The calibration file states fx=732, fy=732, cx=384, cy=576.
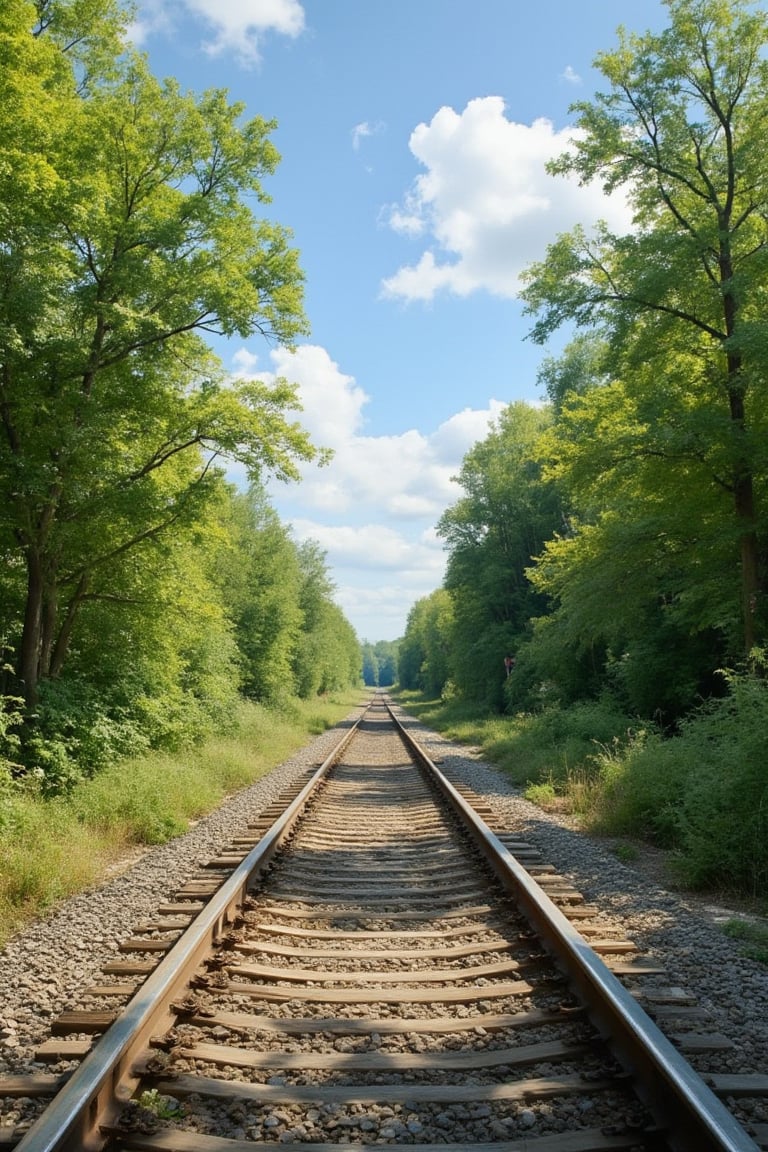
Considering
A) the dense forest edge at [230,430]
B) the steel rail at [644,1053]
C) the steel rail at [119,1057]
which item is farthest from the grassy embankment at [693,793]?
the steel rail at [119,1057]

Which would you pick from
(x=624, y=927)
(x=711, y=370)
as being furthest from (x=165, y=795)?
(x=711, y=370)

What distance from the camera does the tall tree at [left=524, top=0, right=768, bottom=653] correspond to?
1262 centimetres

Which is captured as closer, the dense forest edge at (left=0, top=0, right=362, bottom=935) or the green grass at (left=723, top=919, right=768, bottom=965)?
the green grass at (left=723, top=919, right=768, bottom=965)

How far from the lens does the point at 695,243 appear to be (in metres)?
12.8

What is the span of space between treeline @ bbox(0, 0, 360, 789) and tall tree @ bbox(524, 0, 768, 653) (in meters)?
6.14

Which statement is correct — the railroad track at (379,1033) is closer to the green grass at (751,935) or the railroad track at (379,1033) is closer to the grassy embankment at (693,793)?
the green grass at (751,935)

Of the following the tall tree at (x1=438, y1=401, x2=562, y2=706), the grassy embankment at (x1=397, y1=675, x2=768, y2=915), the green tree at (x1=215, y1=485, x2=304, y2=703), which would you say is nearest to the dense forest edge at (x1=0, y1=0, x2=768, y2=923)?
the grassy embankment at (x1=397, y1=675, x2=768, y2=915)

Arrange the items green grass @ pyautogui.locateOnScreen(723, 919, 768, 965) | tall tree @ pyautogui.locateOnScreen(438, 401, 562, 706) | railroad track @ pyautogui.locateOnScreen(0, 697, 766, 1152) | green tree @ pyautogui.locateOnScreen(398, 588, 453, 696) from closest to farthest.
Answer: railroad track @ pyautogui.locateOnScreen(0, 697, 766, 1152), green grass @ pyautogui.locateOnScreen(723, 919, 768, 965), tall tree @ pyautogui.locateOnScreen(438, 401, 562, 706), green tree @ pyautogui.locateOnScreen(398, 588, 453, 696)

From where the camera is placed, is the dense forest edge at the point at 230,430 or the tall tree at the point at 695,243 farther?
the tall tree at the point at 695,243

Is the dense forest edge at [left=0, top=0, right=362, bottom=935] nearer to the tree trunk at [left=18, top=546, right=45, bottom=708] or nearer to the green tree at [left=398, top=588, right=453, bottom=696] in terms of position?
the tree trunk at [left=18, top=546, right=45, bottom=708]

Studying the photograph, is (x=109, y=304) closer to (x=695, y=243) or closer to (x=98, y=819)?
(x=98, y=819)

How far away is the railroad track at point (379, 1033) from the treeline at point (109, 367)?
4791 millimetres

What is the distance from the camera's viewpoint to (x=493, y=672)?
1351 inches

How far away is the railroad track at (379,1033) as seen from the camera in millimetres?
2654
